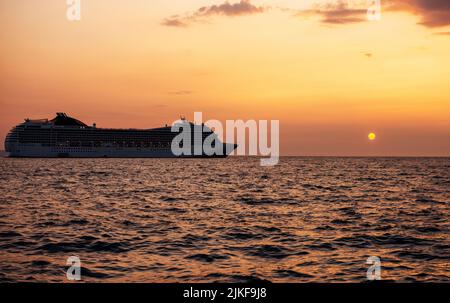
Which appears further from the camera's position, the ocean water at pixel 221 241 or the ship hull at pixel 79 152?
the ship hull at pixel 79 152

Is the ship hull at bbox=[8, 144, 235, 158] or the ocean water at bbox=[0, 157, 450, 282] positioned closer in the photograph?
the ocean water at bbox=[0, 157, 450, 282]

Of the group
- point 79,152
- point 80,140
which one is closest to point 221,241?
point 80,140

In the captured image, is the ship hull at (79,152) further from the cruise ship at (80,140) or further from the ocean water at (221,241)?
the ocean water at (221,241)

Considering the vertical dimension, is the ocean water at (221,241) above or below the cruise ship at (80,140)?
below

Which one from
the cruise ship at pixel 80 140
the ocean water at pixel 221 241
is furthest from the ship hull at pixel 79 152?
the ocean water at pixel 221 241

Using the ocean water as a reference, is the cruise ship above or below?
above

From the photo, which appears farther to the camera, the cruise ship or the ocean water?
the cruise ship

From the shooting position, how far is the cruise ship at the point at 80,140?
16425 centimetres

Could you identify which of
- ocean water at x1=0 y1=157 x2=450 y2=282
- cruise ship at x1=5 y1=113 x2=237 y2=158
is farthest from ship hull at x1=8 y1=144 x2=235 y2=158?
ocean water at x1=0 y1=157 x2=450 y2=282

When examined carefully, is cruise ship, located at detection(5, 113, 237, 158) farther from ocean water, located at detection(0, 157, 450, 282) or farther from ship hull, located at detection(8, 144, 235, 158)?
ocean water, located at detection(0, 157, 450, 282)

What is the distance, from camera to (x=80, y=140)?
170m

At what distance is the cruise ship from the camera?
164250 mm
